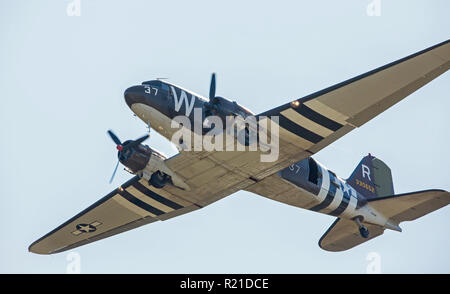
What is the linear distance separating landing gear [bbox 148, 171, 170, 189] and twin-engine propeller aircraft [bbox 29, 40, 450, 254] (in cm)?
4

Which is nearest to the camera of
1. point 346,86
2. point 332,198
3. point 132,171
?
point 346,86

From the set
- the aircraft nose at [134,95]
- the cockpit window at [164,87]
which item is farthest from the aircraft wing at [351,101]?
the aircraft nose at [134,95]

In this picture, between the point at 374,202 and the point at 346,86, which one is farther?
the point at 374,202

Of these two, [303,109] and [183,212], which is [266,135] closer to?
[303,109]

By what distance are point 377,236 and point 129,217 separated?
36.5 ft

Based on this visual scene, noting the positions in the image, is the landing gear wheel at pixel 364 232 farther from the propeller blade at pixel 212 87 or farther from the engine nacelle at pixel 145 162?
the propeller blade at pixel 212 87

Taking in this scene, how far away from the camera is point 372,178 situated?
36.8 metres

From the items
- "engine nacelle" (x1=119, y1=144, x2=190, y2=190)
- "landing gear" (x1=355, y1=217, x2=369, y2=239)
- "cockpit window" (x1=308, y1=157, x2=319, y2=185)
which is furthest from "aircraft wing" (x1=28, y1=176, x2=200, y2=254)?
"landing gear" (x1=355, y1=217, x2=369, y2=239)

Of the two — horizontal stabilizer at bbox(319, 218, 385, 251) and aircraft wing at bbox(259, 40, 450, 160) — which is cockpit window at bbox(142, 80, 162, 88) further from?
horizontal stabilizer at bbox(319, 218, 385, 251)

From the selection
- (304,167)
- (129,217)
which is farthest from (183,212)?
(304,167)

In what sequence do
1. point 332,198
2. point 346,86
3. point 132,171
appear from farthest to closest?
point 332,198, point 132,171, point 346,86

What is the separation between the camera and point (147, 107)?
95.8ft

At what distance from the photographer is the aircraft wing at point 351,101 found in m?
27.2

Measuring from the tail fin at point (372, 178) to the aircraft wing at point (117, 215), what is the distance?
774 centimetres
